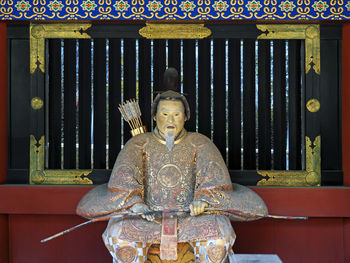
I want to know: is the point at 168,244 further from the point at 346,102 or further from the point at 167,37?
the point at 346,102

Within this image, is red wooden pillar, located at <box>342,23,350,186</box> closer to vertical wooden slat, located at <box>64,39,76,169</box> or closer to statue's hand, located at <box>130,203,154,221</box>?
statue's hand, located at <box>130,203,154,221</box>

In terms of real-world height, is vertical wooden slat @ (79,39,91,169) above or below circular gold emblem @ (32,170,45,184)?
above

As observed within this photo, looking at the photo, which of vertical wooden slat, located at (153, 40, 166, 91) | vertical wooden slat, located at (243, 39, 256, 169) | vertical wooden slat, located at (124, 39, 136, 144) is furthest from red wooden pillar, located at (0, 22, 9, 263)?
vertical wooden slat, located at (243, 39, 256, 169)

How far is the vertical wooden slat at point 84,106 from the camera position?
369 cm

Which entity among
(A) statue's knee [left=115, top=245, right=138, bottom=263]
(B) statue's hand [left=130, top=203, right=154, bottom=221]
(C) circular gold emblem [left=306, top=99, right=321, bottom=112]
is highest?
(C) circular gold emblem [left=306, top=99, right=321, bottom=112]

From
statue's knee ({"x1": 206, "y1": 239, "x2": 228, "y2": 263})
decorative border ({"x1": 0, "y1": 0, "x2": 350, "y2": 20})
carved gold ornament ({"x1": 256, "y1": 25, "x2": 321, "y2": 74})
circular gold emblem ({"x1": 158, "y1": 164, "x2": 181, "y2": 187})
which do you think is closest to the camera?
statue's knee ({"x1": 206, "y1": 239, "x2": 228, "y2": 263})

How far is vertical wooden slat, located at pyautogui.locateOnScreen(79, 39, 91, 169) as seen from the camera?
369 centimetres

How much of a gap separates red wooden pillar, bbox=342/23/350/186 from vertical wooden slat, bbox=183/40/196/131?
1.22 meters

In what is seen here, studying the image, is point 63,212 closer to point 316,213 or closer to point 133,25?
point 133,25

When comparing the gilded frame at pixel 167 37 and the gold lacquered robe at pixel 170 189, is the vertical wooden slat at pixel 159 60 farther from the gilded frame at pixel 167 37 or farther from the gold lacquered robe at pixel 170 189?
the gold lacquered robe at pixel 170 189

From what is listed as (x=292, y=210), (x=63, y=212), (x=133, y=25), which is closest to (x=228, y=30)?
(x=133, y=25)

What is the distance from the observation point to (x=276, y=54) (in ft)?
12.0

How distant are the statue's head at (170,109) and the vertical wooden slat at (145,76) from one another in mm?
Result: 504

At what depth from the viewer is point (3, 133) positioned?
3.60m
